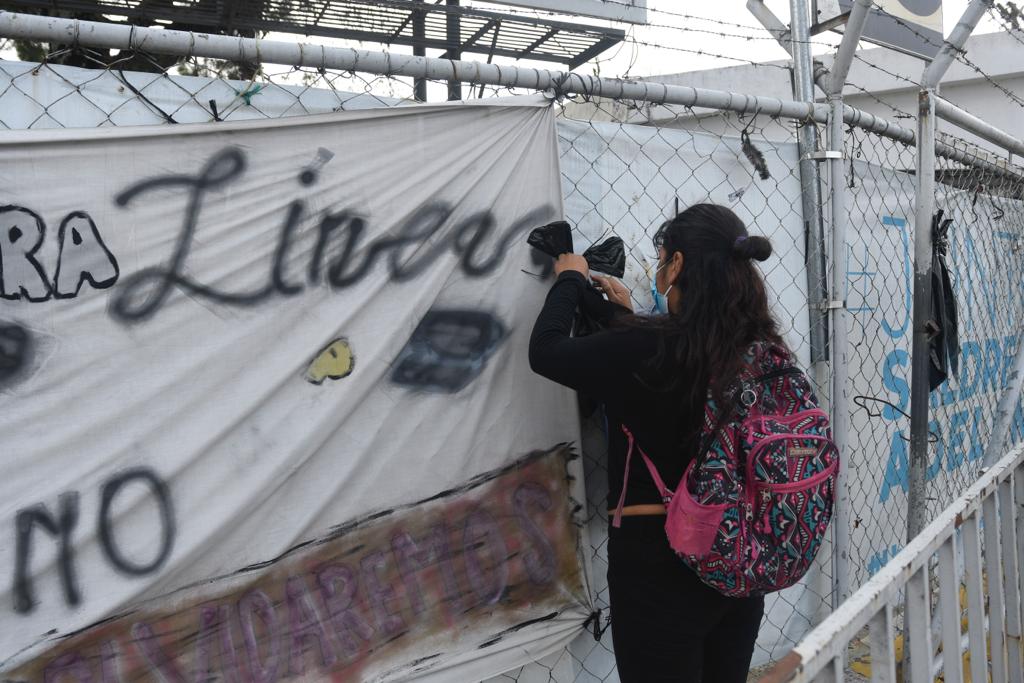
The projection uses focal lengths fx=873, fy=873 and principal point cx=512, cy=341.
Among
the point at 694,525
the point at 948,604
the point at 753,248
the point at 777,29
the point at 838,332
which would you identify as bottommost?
the point at 948,604

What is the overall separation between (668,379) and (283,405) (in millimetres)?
937

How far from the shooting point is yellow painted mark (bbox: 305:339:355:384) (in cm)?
216

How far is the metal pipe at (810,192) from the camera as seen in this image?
324 cm

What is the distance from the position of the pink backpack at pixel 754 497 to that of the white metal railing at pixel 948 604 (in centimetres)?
Answer: 22

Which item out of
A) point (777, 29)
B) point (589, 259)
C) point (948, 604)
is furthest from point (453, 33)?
point (948, 604)

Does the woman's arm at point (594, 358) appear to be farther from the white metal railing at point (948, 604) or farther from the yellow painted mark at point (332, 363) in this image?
the white metal railing at point (948, 604)

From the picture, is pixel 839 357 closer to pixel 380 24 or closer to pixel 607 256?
pixel 607 256

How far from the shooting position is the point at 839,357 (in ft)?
10.5

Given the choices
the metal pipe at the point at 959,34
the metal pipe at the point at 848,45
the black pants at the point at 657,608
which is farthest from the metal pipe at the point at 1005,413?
the black pants at the point at 657,608

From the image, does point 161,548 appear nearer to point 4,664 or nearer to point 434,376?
point 4,664

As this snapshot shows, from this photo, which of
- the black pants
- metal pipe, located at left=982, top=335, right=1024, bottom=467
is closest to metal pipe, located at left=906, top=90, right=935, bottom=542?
metal pipe, located at left=982, top=335, right=1024, bottom=467

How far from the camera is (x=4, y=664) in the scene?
1.77 meters

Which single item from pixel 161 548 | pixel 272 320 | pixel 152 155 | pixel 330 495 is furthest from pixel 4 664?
pixel 152 155

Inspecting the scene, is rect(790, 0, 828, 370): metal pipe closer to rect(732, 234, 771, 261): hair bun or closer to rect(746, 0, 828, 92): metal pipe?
rect(746, 0, 828, 92): metal pipe
